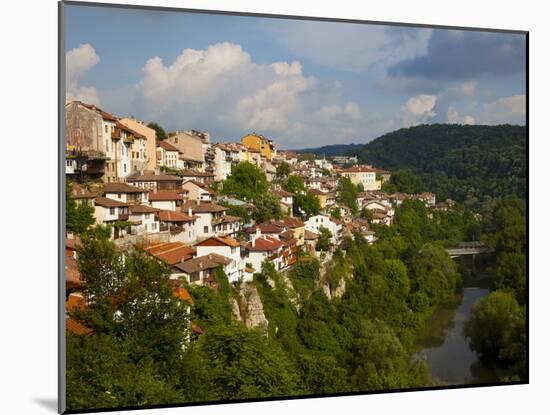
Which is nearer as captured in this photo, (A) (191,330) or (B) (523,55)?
(A) (191,330)

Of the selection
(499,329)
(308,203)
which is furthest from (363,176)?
→ (499,329)

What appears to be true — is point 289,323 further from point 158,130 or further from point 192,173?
point 158,130

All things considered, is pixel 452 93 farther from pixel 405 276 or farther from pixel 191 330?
pixel 191 330

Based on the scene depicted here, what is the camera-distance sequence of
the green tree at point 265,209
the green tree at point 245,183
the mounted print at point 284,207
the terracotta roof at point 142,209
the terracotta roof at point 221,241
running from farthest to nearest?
the green tree at point 265,209 < the green tree at point 245,183 < the terracotta roof at point 221,241 < the terracotta roof at point 142,209 < the mounted print at point 284,207

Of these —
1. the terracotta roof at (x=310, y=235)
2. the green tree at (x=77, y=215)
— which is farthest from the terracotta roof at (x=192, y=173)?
the terracotta roof at (x=310, y=235)

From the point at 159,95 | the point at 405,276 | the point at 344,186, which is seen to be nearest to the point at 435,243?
the point at 405,276

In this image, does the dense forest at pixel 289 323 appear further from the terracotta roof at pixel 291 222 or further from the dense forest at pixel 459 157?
the terracotta roof at pixel 291 222
